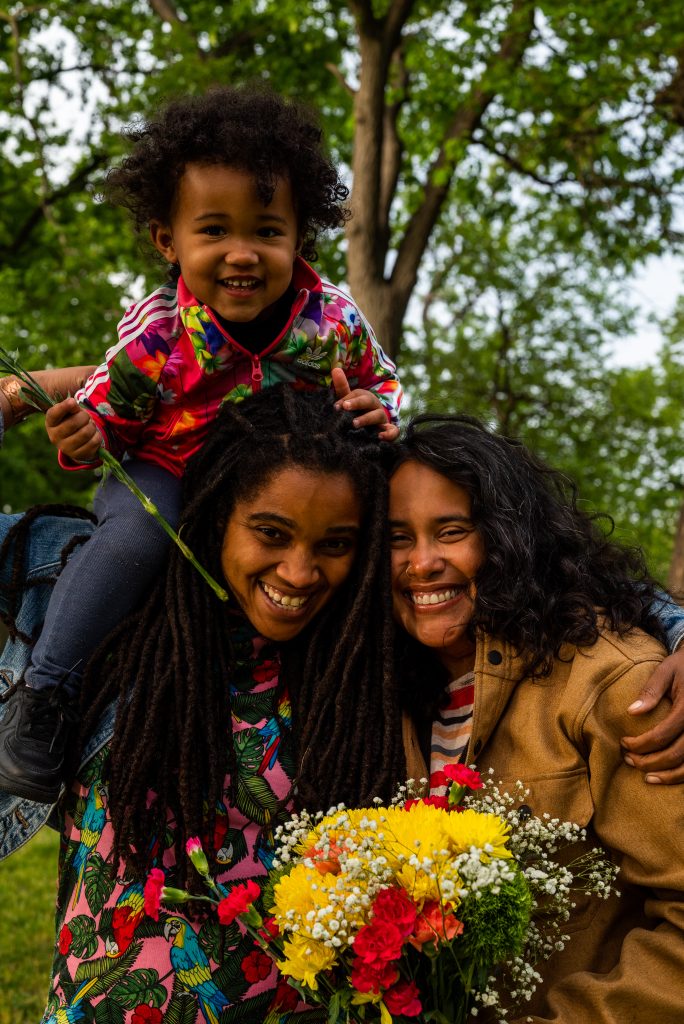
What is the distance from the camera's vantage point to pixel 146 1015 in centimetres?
262

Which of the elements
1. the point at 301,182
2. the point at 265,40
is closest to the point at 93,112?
the point at 265,40

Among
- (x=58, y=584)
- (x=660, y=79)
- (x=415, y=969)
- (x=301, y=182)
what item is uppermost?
(x=660, y=79)

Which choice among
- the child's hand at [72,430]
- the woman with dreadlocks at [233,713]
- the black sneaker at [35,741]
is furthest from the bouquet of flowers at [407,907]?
the child's hand at [72,430]

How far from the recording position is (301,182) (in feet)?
11.3

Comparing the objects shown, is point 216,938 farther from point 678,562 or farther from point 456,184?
point 456,184

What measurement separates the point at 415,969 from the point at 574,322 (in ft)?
59.5

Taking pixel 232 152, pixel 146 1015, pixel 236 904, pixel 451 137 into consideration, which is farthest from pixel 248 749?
pixel 451 137

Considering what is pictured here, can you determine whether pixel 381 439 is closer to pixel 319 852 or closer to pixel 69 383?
pixel 69 383

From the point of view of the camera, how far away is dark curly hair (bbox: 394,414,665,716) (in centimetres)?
275

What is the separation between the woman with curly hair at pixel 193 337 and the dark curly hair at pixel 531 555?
281 mm

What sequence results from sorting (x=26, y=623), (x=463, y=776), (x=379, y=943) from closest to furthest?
(x=379, y=943), (x=463, y=776), (x=26, y=623)

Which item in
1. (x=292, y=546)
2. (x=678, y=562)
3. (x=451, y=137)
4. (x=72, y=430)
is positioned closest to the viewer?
(x=292, y=546)

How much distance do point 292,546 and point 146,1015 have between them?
1236mm

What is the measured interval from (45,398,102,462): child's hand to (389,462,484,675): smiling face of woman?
0.87m
